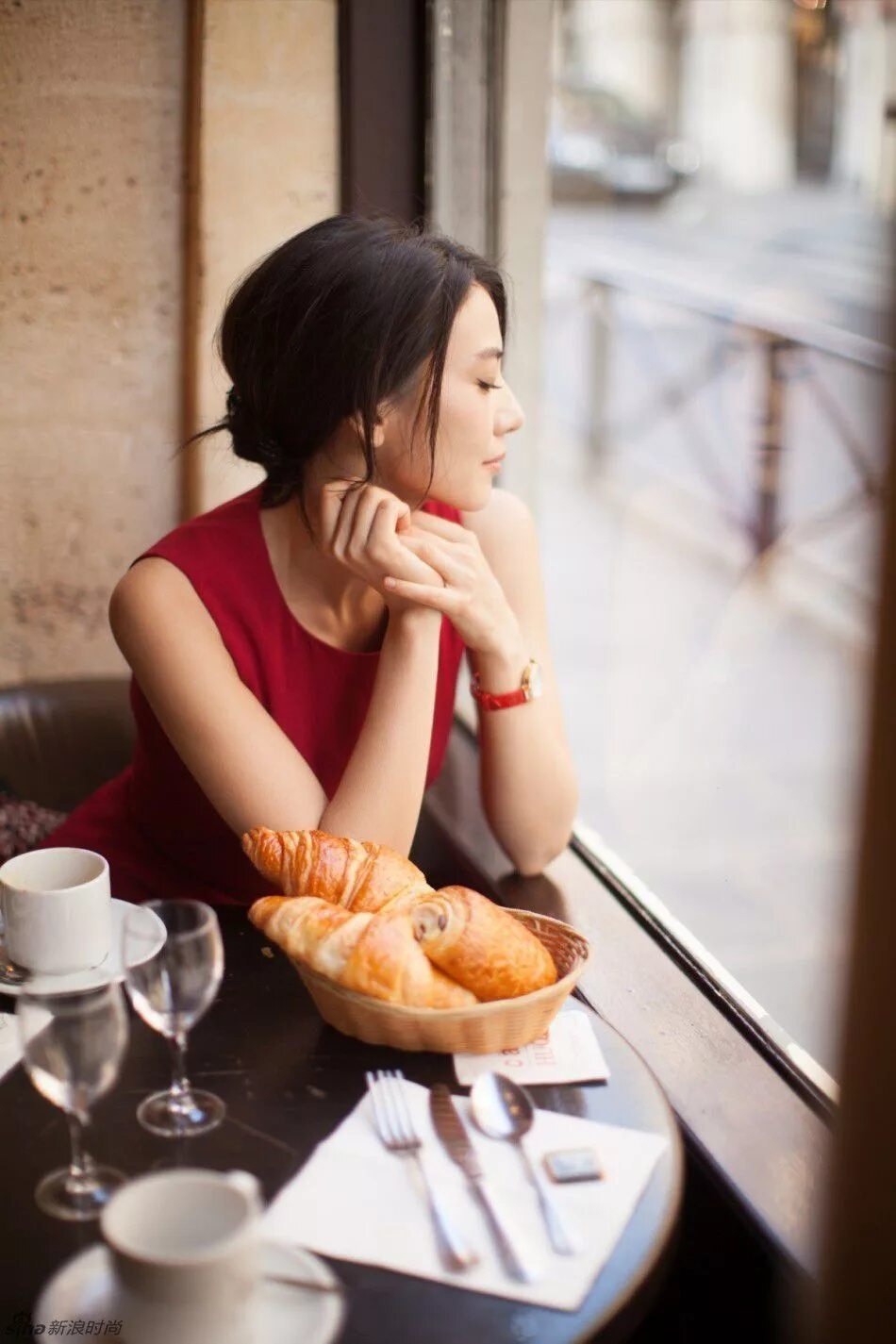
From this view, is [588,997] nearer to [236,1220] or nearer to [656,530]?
[236,1220]

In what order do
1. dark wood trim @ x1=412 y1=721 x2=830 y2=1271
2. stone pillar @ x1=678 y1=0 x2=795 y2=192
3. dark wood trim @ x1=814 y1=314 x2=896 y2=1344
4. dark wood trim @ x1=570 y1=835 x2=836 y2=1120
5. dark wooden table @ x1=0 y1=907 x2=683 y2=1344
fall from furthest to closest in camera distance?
stone pillar @ x1=678 y1=0 x2=795 y2=192
dark wood trim @ x1=570 y1=835 x2=836 y2=1120
dark wood trim @ x1=412 y1=721 x2=830 y2=1271
dark wooden table @ x1=0 y1=907 x2=683 y2=1344
dark wood trim @ x1=814 y1=314 x2=896 y2=1344

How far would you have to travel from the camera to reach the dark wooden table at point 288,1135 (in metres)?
0.90

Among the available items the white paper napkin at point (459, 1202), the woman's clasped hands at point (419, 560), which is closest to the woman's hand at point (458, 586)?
the woman's clasped hands at point (419, 560)

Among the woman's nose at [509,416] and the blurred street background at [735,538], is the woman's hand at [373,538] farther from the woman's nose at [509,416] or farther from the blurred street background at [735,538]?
the blurred street background at [735,538]

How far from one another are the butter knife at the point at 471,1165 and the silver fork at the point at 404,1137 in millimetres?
22

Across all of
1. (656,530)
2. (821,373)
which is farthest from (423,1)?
(656,530)

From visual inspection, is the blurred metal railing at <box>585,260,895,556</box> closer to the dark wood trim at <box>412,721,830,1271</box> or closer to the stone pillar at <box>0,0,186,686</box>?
the stone pillar at <box>0,0,186,686</box>

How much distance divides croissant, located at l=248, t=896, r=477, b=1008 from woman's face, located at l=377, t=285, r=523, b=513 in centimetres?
67

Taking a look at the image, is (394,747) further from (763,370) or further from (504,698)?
(763,370)

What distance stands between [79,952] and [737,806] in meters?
2.59

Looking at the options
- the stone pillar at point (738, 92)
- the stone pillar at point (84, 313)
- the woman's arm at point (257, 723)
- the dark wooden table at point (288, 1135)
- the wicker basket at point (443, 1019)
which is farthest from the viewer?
the stone pillar at point (738, 92)

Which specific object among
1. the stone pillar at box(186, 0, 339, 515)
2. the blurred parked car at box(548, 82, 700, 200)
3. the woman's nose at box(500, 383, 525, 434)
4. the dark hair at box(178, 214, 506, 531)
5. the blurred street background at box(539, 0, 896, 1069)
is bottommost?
the blurred street background at box(539, 0, 896, 1069)

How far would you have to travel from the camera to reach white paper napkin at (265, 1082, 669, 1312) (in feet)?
3.05

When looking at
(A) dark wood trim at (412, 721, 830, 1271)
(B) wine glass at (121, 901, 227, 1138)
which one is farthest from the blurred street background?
(B) wine glass at (121, 901, 227, 1138)
